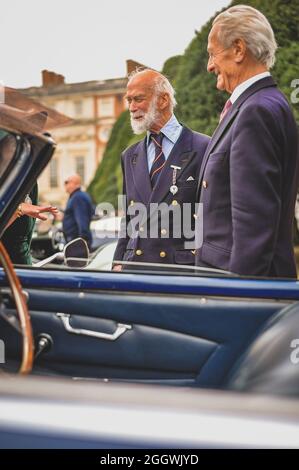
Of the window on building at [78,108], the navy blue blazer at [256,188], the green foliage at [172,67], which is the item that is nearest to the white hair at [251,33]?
the navy blue blazer at [256,188]

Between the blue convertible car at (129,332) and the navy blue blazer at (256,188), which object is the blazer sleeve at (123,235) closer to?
the navy blue blazer at (256,188)

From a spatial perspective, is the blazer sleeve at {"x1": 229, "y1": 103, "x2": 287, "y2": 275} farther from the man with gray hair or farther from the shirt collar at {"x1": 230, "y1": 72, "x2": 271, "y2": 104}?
the shirt collar at {"x1": 230, "y1": 72, "x2": 271, "y2": 104}

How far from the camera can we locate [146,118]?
3148mm

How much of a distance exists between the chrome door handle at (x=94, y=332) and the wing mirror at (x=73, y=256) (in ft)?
0.58

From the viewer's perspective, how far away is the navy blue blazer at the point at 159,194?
288 cm

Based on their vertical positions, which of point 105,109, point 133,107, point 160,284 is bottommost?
point 160,284

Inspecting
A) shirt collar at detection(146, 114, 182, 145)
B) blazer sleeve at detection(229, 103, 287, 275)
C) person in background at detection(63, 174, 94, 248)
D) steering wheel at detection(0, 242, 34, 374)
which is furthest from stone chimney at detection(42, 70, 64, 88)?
steering wheel at detection(0, 242, 34, 374)

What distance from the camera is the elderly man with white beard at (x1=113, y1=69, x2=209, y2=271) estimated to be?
2.91m

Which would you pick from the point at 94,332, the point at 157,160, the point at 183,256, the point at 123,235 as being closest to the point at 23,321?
the point at 94,332

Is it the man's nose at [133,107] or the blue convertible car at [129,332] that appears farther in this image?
the man's nose at [133,107]

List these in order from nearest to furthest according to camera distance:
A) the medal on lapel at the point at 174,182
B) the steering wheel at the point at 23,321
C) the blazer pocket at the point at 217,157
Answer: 1. the steering wheel at the point at 23,321
2. the blazer pocket at the point at 217,157
3. the medal on lapel at the point at 174,182

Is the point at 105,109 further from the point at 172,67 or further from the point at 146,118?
the point at 146,118

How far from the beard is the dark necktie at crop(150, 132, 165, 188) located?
6cm

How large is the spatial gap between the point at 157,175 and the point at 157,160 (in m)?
0.09
